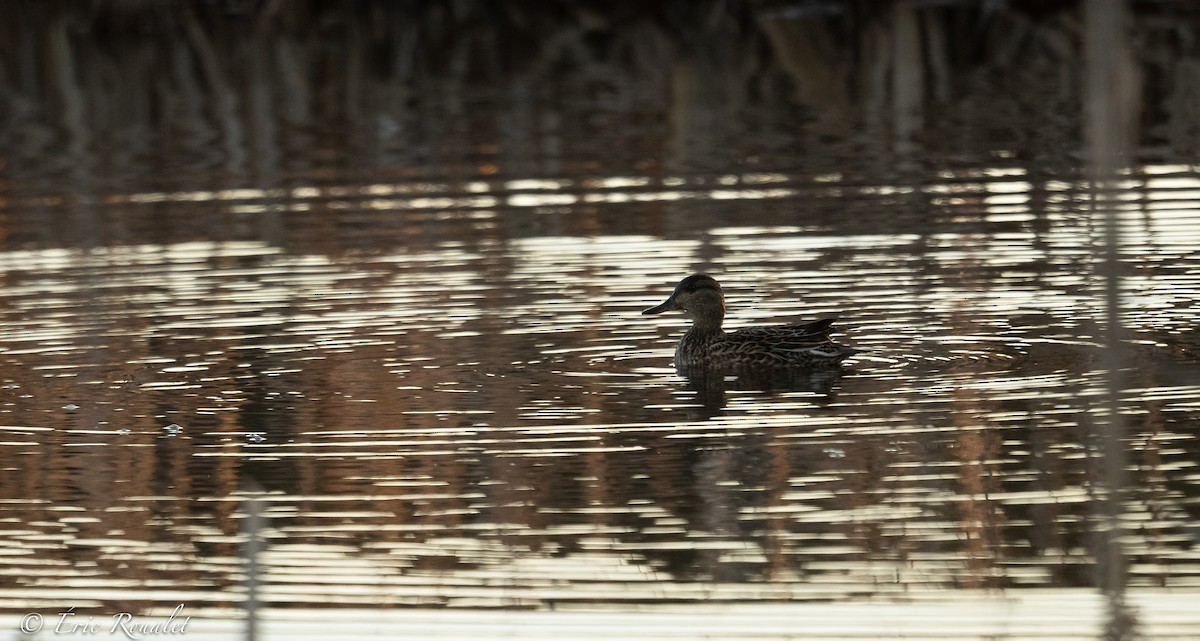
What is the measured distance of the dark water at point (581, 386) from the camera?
718 centimetres

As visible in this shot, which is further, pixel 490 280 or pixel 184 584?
pixel 490 280

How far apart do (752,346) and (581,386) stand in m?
0.97

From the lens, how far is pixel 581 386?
10.1 m

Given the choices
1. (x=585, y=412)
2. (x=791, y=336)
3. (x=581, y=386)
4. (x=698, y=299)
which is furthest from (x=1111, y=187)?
(x=698, y=299)

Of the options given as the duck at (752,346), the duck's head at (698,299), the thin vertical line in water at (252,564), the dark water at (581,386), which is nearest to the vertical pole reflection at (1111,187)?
the dark water at (581,386)

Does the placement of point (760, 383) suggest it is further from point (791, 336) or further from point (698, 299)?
point (698, 299)

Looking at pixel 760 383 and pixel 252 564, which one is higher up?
pixel 252 564

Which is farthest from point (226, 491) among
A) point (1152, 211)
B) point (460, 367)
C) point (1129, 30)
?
point (1129, 30)

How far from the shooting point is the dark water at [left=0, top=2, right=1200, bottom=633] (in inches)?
283

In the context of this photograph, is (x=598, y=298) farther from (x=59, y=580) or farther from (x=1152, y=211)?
(x=59, y=580)

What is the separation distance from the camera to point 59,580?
7.15 metres

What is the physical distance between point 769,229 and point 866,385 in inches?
193

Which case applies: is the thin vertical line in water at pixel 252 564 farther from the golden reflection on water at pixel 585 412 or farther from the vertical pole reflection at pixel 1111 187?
the golden reflection on water at pixel 585 412

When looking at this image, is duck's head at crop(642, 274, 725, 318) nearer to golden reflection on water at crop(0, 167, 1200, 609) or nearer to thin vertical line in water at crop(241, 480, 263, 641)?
golden reflection on water at crop(0, 167, 1200, 609)
